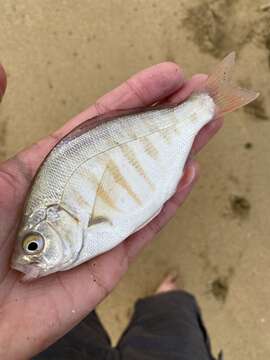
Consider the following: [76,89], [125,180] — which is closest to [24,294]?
[125,180]

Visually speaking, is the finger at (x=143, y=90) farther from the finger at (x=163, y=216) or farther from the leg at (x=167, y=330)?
the leg at (x=167, y=330)

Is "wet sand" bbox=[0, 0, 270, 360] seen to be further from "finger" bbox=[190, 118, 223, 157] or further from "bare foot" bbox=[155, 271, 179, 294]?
"finger" bbox=[190, 118, 223, 157]

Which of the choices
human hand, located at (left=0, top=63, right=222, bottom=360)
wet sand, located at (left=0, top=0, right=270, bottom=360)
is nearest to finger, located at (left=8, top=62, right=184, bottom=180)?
human hand, located at (left=0, top=63, right=222, bottom=360)

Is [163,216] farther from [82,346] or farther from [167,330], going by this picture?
[82,346]

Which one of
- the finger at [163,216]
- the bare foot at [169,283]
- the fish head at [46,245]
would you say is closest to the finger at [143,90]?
the finger at [163,216]

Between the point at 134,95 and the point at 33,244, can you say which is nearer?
the point at 33,244

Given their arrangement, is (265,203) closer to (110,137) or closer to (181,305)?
(181,305)

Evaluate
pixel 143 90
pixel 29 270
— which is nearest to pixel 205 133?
pixel 143 90
